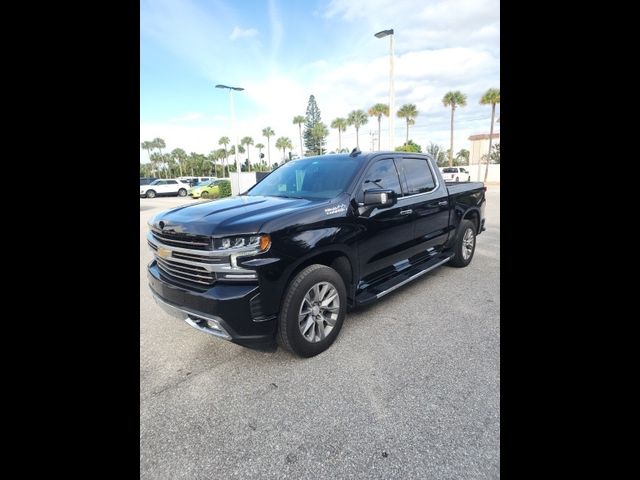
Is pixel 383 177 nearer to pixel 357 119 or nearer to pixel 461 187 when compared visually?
pixel 461 187

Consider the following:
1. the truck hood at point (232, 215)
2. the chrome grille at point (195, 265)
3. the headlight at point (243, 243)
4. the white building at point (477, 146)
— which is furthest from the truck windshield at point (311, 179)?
the white building at point (477, 146)

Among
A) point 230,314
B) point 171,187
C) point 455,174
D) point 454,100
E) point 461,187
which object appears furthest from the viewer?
point 454,100

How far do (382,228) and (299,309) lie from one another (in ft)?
4.62

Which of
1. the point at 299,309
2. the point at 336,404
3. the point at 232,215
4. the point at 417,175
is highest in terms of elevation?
the point at 417,175

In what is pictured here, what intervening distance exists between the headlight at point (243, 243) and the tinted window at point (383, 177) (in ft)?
4.78

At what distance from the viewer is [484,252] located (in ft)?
22.7

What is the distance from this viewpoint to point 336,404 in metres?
2.46

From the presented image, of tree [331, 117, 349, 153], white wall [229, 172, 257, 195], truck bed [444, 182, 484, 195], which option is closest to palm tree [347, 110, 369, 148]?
tree [331, 117, 349, 153]

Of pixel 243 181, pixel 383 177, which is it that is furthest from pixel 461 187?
pixel 243 181

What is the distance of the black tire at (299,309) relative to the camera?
281 centimetres
